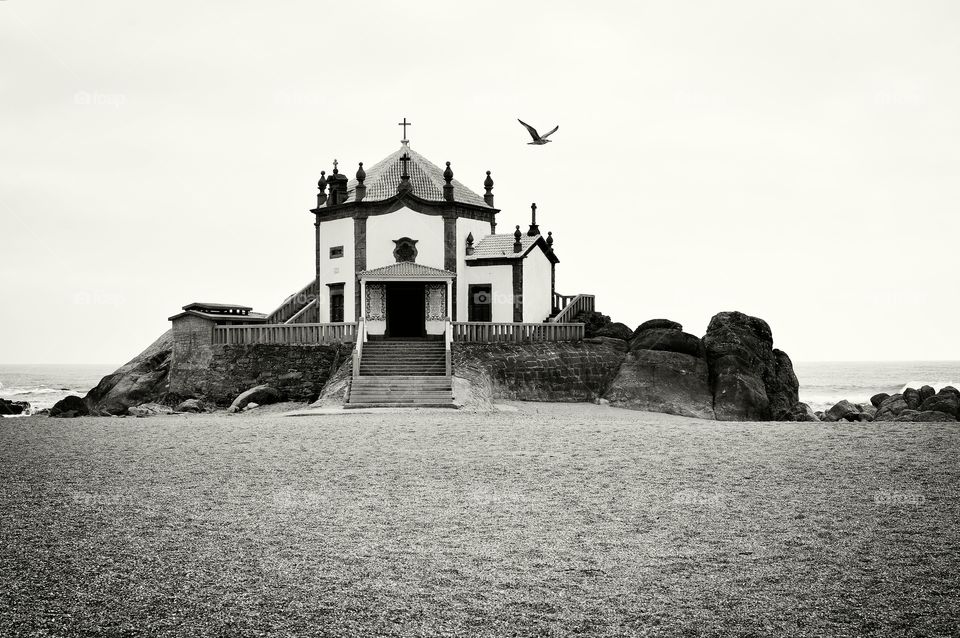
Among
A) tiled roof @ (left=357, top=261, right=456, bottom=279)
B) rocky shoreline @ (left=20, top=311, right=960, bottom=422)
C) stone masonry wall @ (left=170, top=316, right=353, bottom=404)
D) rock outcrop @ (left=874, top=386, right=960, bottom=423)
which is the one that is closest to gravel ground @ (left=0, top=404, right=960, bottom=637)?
rock outcrop @ (left=874, top=386, right=960, bottom=423)

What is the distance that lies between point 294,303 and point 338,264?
2.47 metres

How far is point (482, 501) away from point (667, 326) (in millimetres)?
20126

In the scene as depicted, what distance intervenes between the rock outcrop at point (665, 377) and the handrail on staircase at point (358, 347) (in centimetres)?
793

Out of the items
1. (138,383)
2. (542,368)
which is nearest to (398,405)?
(542,368)

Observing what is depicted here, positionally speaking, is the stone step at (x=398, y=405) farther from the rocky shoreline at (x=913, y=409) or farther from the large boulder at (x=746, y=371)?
the rocky shoreline at (x=913, y=409)

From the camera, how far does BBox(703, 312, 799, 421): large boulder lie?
2709 cm

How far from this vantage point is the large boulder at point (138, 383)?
1208 inches

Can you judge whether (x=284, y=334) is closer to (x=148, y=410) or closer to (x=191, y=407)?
(x=191, y=407)

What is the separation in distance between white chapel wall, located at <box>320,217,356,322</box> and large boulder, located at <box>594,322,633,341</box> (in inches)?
347

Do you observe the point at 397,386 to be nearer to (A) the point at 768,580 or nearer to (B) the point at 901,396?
(A) the point at 768,580

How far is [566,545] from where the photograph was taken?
29.2 ft

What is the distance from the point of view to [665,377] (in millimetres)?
27547

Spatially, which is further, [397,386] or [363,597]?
[397,386]

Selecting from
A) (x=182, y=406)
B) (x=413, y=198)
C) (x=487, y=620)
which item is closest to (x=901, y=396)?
(x=413, y=198)
